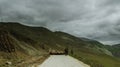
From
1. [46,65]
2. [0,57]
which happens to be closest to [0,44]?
[0,57]

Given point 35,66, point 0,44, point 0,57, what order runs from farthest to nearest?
1. point 0,44
2. point 0,57
3. point 35,66

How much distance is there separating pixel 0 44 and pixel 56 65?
558 ft

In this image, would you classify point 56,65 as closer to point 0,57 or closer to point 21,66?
point 21,66

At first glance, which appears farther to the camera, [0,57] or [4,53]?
[4,53]

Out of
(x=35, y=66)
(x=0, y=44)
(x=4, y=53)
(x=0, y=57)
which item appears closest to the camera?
(x=35, y=66)

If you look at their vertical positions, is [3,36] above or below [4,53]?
above

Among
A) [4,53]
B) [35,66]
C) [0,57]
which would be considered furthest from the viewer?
[4,53]

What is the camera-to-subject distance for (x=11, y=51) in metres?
190

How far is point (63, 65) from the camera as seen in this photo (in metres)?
28.1

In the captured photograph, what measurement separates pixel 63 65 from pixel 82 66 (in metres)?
2.17

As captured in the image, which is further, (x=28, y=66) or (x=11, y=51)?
(x=11, y=51)

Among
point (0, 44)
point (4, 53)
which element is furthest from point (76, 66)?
point (0, 44)

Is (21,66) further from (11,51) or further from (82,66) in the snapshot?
(11,51)

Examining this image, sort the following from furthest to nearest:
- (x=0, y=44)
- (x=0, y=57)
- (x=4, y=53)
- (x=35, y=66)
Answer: (x=0, y=44) < (x=4, y=53) < (x=0, y=57) < (x=35, y=66)
